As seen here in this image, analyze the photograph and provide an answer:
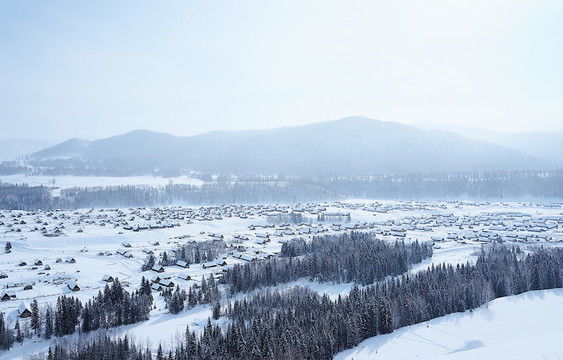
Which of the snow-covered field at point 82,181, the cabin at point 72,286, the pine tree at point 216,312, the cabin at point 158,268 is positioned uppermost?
the snow-covered field at point 82,181

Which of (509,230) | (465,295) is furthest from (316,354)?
(509,230)

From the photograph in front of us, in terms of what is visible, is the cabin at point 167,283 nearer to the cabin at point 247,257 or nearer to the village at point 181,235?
the village at point 181,235

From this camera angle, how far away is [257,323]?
1111 inches

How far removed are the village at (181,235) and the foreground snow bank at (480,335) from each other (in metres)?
18.5

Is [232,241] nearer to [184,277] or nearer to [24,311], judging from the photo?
[184,277]

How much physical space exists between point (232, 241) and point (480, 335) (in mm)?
45194

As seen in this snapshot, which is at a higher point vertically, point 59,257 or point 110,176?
point 110,176

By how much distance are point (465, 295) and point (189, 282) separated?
30.0m

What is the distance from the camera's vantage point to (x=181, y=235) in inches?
2830

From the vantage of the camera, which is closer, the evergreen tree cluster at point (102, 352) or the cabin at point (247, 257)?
the evergreen tree cluster at point (102, 352)

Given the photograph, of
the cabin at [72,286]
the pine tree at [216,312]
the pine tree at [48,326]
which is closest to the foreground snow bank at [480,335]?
the pine tree at [216,312]

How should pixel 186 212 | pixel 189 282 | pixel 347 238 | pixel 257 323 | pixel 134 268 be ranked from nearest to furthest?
pixel 257 323 → pixel 189 282 → pixel 134 268 → pixel 347 238 → pixel 186 212

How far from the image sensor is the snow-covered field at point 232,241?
2862 centimetres

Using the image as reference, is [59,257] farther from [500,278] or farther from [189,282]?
[500,278]
